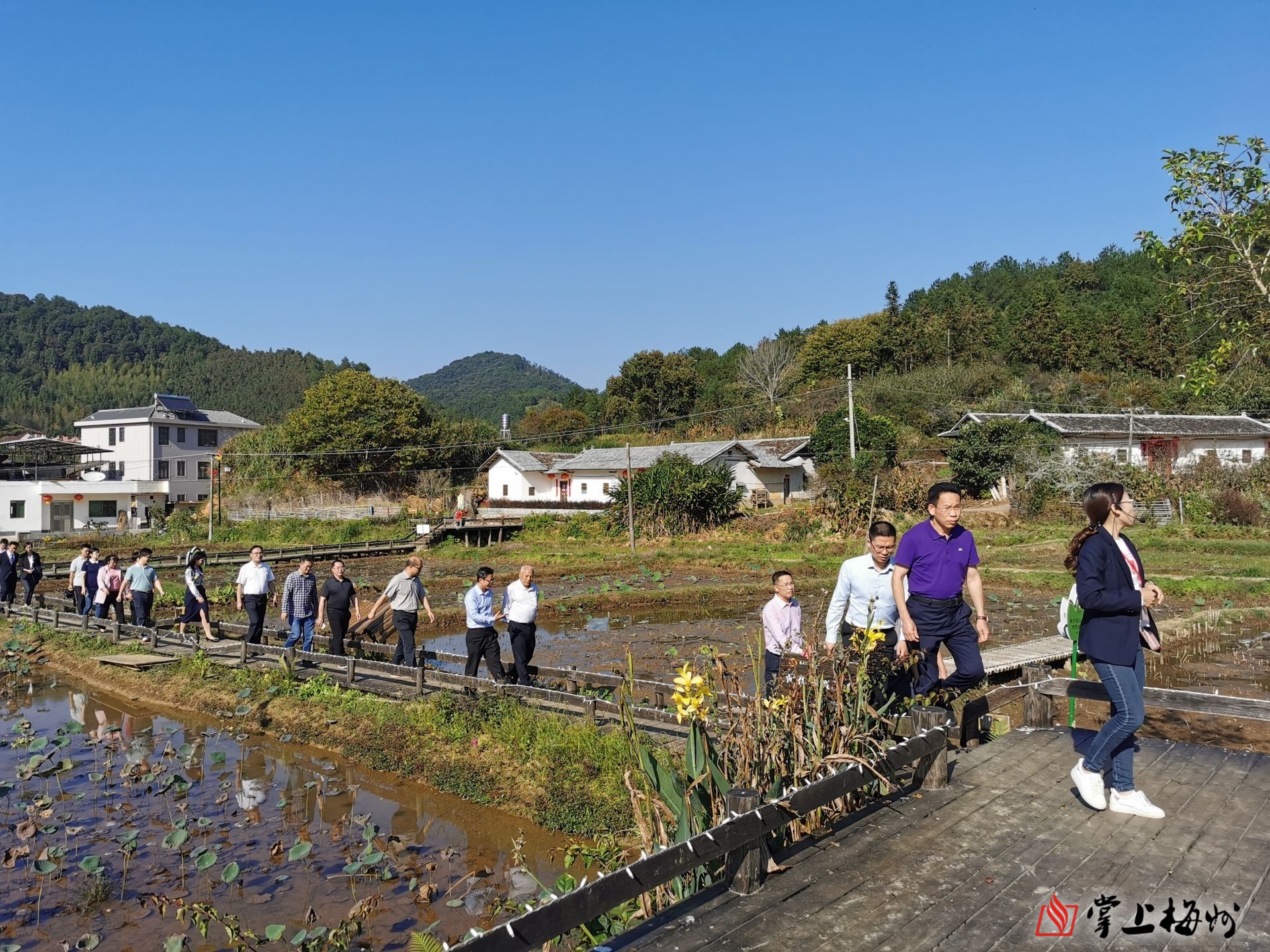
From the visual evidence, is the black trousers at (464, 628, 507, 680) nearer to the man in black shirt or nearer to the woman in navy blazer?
the man in black shirt

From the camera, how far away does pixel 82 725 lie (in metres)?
12.2

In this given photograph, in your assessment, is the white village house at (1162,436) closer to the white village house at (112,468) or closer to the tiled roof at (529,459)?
the tiled roof at (529,459)

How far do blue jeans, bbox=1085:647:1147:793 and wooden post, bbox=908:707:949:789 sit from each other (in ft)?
2.53

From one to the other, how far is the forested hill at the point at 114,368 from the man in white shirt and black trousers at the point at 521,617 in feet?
289

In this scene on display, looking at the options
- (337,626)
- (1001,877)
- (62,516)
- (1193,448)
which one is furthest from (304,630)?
(1193,448)

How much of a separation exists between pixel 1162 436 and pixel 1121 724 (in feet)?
137

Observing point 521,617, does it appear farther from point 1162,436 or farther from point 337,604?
point 1162,436

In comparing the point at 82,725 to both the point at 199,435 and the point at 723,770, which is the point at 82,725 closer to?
the point at 723,770

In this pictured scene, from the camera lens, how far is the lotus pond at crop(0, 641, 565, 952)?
6.29 metres

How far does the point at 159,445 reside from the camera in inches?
2186

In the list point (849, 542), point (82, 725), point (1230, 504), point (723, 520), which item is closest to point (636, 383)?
point (723, 520)

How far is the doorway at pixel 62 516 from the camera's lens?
4622 cm

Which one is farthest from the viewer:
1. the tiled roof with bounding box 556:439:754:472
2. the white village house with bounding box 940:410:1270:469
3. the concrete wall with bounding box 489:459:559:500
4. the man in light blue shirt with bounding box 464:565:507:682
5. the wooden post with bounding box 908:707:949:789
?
the concrete wall with bounding box 489:459:559:500

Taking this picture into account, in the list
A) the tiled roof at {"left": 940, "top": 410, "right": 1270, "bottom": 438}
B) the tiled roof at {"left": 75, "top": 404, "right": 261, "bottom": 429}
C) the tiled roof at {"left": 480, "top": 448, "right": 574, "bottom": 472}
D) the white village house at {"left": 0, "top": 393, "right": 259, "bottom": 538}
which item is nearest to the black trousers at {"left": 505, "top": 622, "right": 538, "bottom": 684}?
the tiled roof at {"left": 940, "top": 410, "right": 1270, "bottom": 438}
